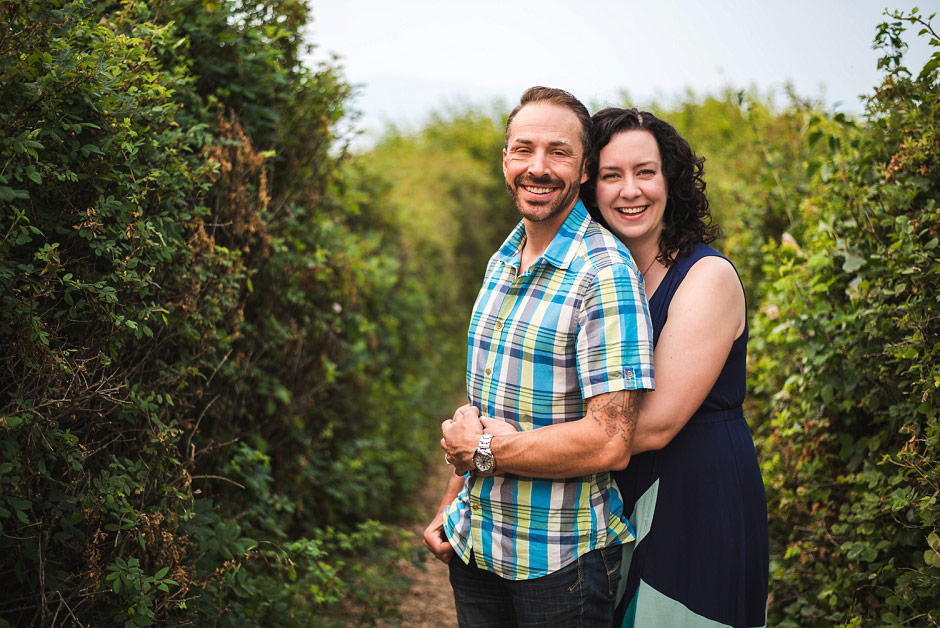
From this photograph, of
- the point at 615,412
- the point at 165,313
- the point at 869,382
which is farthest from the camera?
the point at 869,382

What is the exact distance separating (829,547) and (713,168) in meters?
5.79

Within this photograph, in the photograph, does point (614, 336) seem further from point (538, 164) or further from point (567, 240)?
point (538, 164)

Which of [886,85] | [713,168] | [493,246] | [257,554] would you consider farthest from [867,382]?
[493,246]

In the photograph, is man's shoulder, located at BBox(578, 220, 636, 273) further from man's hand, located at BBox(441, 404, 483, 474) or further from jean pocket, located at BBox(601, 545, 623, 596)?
jean pocket, located at BBox(601, 545, 623, 596)

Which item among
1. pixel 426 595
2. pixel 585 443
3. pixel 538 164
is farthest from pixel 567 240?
pixel 426 595

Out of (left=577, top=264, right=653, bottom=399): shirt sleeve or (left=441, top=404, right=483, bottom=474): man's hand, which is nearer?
(left=577, top=264, right=653, bottom=399): shirt sleeve

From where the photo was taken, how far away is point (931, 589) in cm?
248

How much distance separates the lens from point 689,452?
90.3 inches

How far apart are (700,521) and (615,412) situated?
19.7 inches

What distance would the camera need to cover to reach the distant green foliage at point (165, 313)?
2.25 metres

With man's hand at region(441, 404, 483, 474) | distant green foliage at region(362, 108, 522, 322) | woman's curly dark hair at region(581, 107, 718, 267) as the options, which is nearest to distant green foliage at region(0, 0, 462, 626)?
man's hand at region(441, 404, 483, 474)

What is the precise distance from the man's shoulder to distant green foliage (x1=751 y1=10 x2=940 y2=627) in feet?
3.97

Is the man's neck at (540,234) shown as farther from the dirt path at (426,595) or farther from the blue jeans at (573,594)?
the dirt path at (426,595)

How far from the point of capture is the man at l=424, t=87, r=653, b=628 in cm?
212
